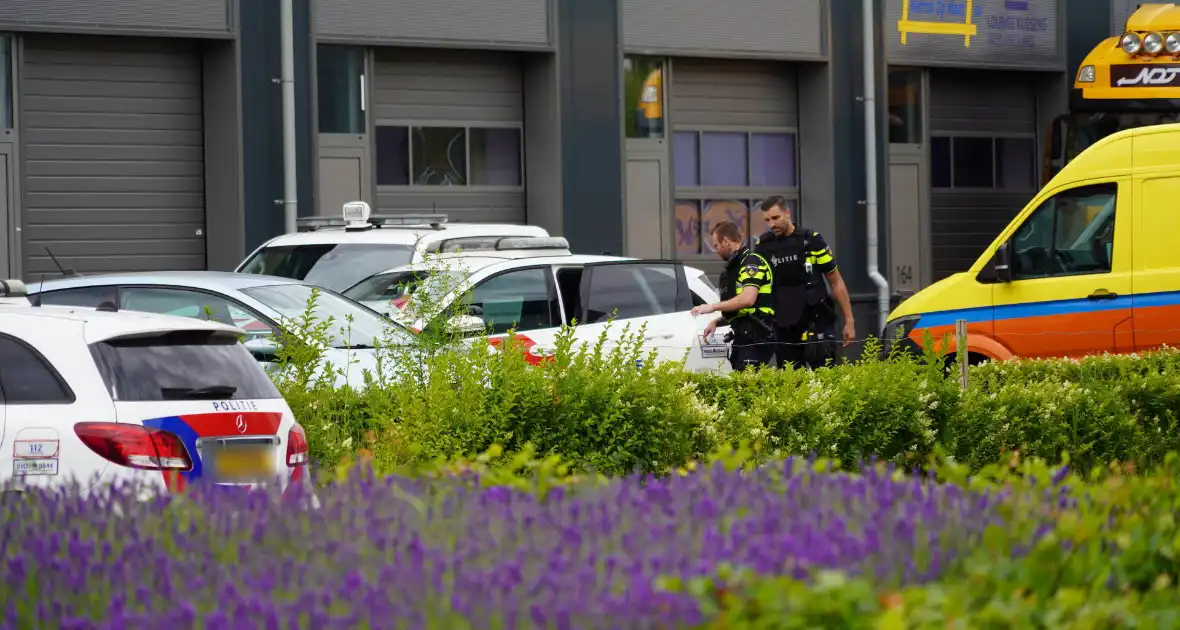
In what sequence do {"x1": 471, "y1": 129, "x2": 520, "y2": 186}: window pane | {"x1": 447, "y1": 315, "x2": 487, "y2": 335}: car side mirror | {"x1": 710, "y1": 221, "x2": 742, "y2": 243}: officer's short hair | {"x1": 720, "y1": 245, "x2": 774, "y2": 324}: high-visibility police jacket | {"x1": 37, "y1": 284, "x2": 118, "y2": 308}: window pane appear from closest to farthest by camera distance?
{"x1": 447, "y1": 315, "x2": 487, "y2": 335}: car side mirror < {"x1": 37, "y1": 284, "x2": 118, "y2": 308}: window pane < {"x1": 720, "y1": 245, "x2": 774, "y2": 324}: high-visibility police jacket < {"x1": 710, "y1": 221, "x2": 742, "y2": 243}: officer's short hair < {"x1": 471, "y1": 129, "x2": 520, "y2": 186}: window pane

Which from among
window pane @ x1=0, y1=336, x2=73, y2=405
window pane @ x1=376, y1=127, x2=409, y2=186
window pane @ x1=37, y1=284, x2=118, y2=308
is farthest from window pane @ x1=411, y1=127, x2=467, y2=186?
window pane @ x1=0, y1=336, x2=73, y2=405

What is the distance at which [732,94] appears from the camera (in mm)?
25109

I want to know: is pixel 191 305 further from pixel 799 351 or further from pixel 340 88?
pixel 340 88

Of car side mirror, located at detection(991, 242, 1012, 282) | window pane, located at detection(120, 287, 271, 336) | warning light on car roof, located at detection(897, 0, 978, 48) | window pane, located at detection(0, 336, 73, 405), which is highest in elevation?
warning light on car roof, located at detection(897, 0, 978, 48)

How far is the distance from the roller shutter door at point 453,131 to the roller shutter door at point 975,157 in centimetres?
680

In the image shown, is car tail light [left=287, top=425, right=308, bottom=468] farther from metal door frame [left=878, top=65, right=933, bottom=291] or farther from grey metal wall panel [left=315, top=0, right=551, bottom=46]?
metal door frame [left=878, top=65, right=933, bottom=291]

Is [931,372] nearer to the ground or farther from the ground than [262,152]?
nearer to the ground

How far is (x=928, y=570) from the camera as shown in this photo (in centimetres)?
337

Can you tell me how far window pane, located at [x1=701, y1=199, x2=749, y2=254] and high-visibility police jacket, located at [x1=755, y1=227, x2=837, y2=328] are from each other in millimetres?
11871

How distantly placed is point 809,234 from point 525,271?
2.04 m

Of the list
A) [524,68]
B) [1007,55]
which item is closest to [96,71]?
[524,68]

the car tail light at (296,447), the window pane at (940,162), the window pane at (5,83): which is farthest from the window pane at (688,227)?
the car tail light at (296,447)

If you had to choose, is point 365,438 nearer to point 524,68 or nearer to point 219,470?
point 219,470

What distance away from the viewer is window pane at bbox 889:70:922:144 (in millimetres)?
25781
